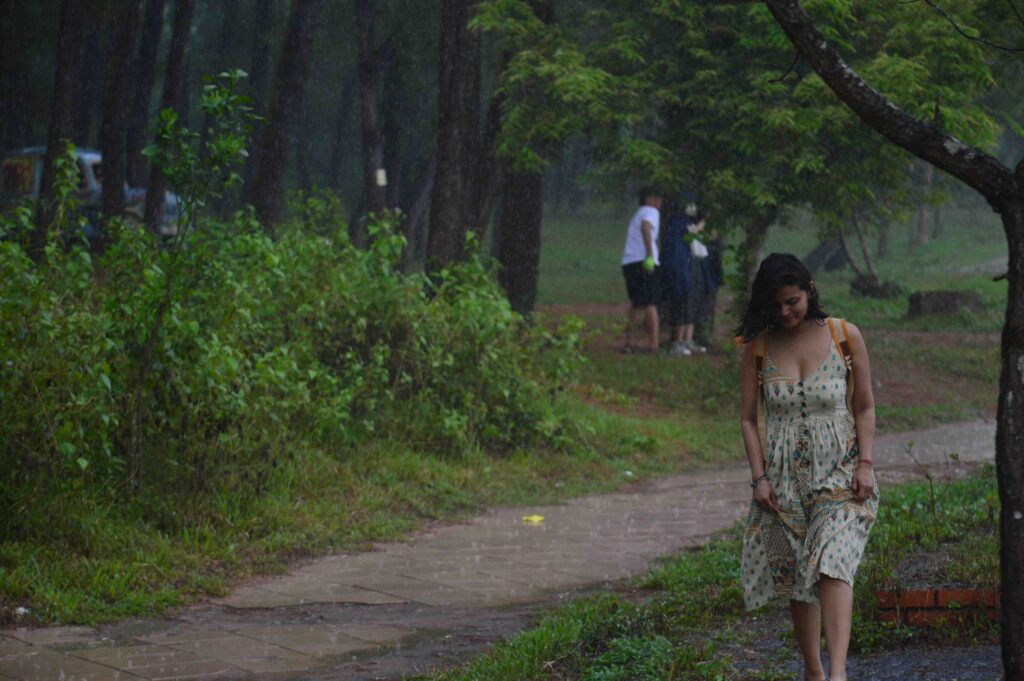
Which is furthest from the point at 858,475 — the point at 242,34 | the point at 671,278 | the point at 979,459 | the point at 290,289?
the point at 242,34

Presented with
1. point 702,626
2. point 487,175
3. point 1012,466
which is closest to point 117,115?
point 487,175

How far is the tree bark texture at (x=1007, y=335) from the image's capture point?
4.41 metres

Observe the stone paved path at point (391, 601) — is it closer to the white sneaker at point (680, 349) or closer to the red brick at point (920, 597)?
the red brick at point (920, 597)

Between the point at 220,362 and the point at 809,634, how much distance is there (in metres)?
4.30

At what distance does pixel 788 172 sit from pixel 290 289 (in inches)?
271

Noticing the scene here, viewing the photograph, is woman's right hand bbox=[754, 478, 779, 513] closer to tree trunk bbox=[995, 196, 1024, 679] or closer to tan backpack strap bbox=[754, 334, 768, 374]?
tan backpack strap bbox=[754, 334, 768, 374]

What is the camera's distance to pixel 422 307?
10.9 meters

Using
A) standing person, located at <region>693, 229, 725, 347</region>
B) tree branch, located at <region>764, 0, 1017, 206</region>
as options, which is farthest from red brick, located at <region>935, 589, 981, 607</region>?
standing person, located at <region>693, 229, 725, 347</region>

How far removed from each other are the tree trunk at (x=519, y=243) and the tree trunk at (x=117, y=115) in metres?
6.79

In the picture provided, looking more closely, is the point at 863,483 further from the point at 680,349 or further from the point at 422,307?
the point at 680,349

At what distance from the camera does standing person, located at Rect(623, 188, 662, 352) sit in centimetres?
1616

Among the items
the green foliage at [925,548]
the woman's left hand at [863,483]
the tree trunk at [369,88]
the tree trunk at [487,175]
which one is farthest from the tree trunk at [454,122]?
the tree trunk at [369,88]

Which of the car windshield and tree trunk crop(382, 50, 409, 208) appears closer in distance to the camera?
the car windshield

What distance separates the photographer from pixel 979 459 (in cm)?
1216
